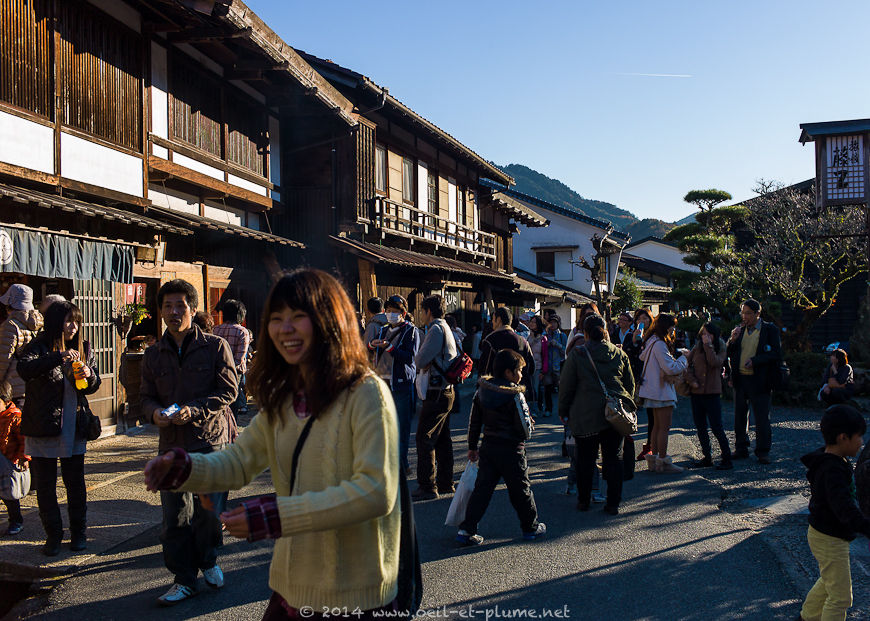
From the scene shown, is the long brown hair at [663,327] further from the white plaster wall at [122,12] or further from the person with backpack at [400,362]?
the white plaster wall at [122,12]

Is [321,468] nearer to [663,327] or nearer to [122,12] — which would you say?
[663,327]

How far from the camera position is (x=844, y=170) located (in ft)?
39.9

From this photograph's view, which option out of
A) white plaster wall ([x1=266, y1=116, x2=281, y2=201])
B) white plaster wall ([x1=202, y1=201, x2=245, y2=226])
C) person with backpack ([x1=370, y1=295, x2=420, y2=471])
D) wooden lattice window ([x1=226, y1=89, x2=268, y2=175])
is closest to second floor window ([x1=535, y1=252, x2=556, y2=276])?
white plaster wall ([x1=266, y1=116, x2=281, y2=201])

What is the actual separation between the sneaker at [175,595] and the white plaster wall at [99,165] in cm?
610

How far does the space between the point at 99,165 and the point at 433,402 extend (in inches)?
226

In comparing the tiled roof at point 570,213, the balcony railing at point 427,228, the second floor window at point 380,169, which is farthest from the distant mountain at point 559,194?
the second floor window at point 380,169

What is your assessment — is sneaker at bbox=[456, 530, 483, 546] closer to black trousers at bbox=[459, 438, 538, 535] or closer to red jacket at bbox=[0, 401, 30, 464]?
black trousers at bbox=[459, 438, 538, 535]

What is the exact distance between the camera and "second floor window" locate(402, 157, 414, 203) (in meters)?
18.5

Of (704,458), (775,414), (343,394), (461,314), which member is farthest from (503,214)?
(343,394)

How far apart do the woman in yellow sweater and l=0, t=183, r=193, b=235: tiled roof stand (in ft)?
19.3

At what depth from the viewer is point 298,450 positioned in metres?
2.14

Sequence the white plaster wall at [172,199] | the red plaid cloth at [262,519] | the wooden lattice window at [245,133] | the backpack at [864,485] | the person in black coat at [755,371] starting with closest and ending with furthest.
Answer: the red plaid cloth at [262,519] < the backpack at [864,485] < the person in black coat at [755,371] < the white plaster wall at [172,199] < the wooden lattice window at [245,133]

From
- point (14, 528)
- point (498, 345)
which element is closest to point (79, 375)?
point (14, 528)

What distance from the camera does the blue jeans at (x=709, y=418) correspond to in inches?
309
